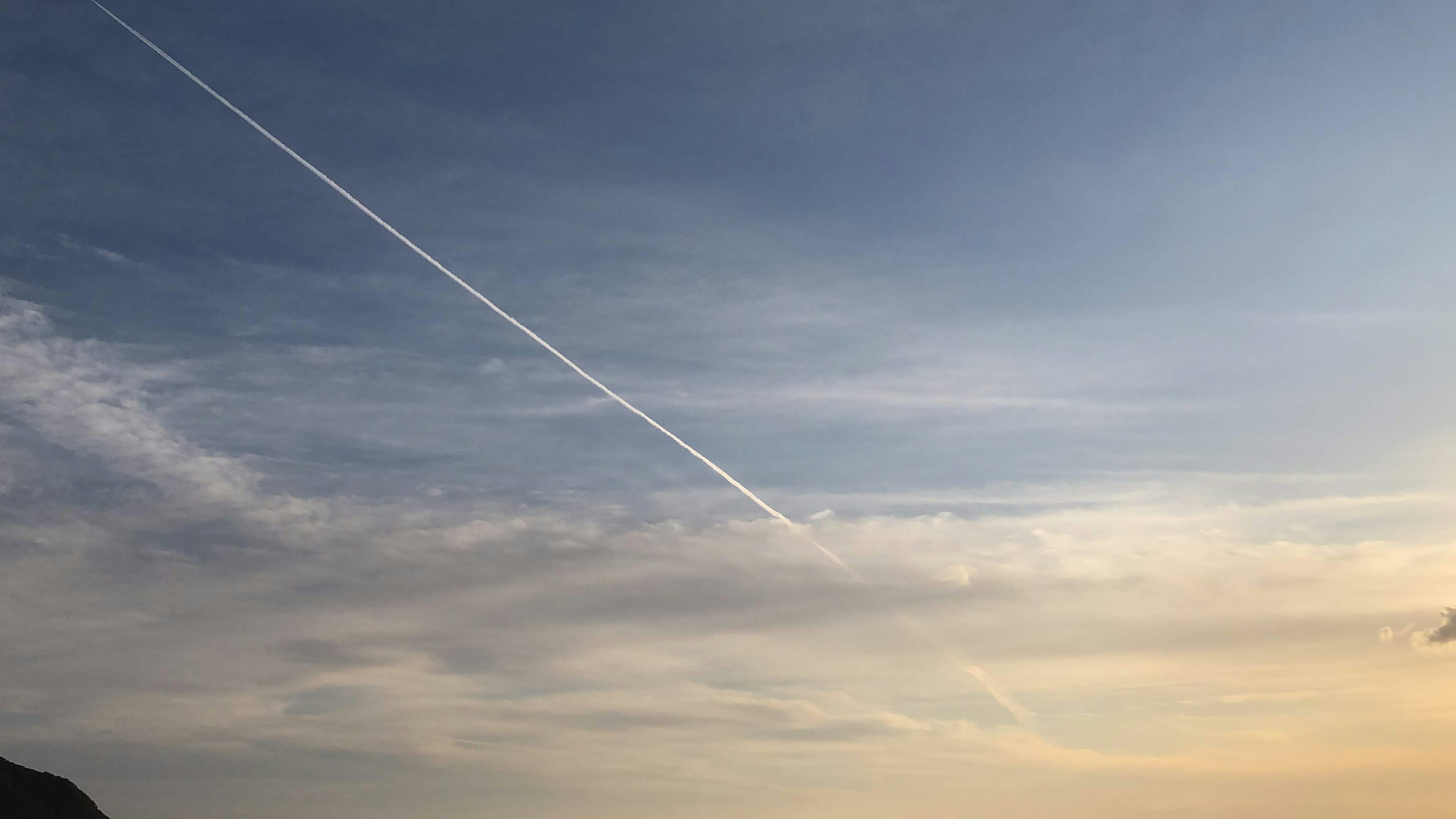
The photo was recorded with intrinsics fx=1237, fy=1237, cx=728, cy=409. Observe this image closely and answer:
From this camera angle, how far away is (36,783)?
173 meters

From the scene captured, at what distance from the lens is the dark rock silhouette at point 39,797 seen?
166625 mm

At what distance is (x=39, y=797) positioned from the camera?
171375 mm

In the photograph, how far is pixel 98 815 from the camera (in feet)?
586

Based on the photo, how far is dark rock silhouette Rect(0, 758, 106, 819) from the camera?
547 feet

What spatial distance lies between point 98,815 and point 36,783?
10180 millimetres
